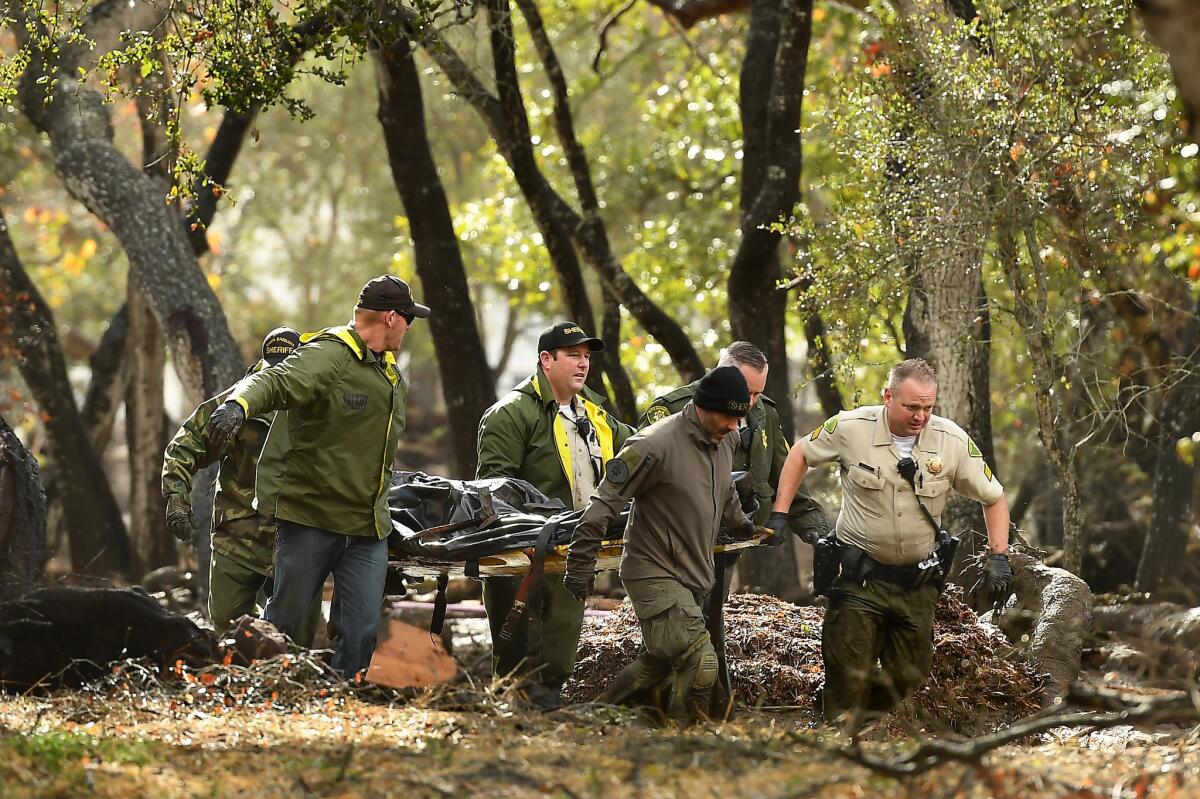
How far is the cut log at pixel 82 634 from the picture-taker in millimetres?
7840

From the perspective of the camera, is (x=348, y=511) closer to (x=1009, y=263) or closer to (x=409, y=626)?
(x=409, y=626)

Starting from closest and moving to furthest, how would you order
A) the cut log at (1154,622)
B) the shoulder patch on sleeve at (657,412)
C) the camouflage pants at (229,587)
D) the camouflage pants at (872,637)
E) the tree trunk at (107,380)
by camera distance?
the camouflage pants at (872,637) → the camouflage pants at (229,587) → the shoulder patch on sleeve at (657,412) → the cut log at (1154,622) → the tree trunk at (107,380)

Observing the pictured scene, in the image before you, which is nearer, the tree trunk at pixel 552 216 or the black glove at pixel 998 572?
the black glove at pixel 998 572

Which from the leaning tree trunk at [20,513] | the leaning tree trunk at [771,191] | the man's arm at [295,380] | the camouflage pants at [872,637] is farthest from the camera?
the leaning tree trunk at [771,191]

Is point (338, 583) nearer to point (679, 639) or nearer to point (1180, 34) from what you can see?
point (679, 639)

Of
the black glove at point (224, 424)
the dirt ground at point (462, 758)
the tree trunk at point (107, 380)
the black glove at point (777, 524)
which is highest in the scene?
the tree trunk at point (107, 380)

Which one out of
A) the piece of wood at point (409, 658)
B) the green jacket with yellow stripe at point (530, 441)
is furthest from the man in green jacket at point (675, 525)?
the piece of wood at point (409, 658)

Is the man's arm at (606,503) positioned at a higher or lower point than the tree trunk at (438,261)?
lower

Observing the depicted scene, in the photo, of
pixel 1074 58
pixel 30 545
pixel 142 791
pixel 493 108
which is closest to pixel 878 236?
pixel 1074 58

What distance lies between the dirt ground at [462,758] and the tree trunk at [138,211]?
5.67 metres

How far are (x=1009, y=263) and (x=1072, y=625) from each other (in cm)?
285

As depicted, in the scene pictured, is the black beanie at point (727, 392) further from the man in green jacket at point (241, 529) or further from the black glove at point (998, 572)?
the man in green jacket at point (241, 529)

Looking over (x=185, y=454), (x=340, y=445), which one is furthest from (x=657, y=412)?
(x=185, y=454)

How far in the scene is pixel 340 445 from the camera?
779cm
